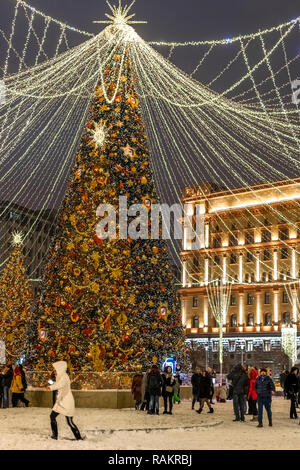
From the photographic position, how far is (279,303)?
62.3m

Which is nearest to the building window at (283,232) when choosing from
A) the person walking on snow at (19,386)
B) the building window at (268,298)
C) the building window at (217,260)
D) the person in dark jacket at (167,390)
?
Result: the building window at (268,298)

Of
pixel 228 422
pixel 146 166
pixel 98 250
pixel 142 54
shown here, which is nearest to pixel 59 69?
pixel 142 54

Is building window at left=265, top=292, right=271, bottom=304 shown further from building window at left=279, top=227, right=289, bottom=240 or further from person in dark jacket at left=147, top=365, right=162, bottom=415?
person in dark jacket at left=147, top=365, right=162, bottom=415

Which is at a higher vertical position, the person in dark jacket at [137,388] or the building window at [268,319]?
the building window at [268,319]

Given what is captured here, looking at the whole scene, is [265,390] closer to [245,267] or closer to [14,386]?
[14,386]

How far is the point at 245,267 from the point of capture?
65688 millimetres

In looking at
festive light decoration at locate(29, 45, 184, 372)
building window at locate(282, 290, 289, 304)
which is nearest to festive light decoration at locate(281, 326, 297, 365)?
building window at locate(282, 290, 289, 304)

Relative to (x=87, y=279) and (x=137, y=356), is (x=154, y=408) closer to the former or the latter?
(x=137, y=356)

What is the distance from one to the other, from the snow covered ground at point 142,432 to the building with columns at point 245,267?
149 feet

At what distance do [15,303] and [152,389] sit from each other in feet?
90.3

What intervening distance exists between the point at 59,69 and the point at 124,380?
26.1 feet

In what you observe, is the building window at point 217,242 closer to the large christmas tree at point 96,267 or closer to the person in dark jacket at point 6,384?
the large christmas tree at point 96,267

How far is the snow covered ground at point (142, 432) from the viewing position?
1077cm

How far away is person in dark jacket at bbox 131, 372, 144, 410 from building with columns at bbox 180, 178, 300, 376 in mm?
43502
